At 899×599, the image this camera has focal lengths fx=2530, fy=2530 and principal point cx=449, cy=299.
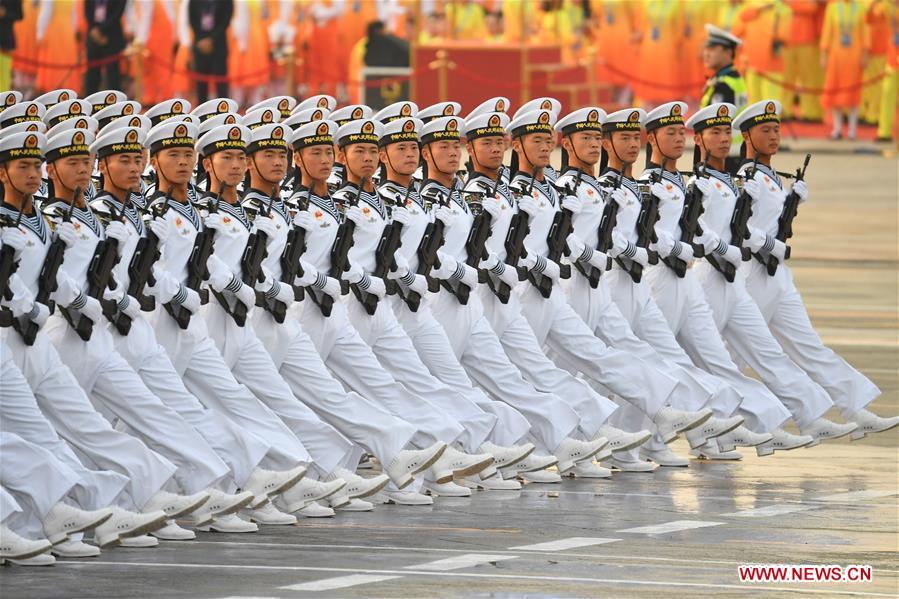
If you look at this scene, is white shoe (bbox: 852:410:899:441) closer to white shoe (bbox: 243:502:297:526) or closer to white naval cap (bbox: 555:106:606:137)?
white naval cap (bbox: 555:106:606:137)

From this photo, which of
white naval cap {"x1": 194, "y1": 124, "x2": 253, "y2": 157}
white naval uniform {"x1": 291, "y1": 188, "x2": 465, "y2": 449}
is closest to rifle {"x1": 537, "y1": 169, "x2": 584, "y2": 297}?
white naval uniform {"x1": 291, "y1": 188, "x2": 465, "y2": 449}

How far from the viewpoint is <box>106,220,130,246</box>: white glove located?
1193 cm

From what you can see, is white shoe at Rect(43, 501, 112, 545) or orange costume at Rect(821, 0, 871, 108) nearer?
white shoe at Rect(43, 501, 112, 545)

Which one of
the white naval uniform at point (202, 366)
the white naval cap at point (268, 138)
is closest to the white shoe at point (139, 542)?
the white naval uniform at point (202, 366)

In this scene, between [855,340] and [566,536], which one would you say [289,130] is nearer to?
[566,536]

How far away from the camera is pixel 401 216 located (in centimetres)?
1391

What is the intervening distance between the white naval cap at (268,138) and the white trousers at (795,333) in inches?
152

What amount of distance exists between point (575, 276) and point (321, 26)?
25.0 meters

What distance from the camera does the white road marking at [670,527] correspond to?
40.6 feet

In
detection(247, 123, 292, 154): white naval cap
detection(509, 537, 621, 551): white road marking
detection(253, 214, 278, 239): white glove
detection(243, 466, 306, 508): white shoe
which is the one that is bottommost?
detection(509, 537, 621, 551): white road marking

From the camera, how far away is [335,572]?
11.1 metres

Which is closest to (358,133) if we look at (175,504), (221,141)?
(221,141)

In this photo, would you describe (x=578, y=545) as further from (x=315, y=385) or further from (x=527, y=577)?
(x=315, y=385)

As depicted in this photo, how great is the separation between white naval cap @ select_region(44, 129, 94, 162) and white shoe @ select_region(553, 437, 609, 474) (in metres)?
3.47
